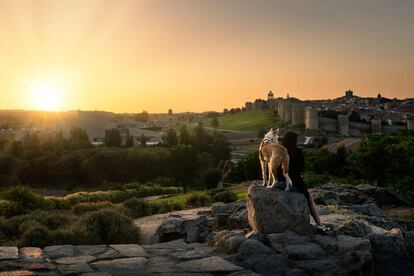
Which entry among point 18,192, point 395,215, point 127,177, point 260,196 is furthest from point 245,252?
point 127,177

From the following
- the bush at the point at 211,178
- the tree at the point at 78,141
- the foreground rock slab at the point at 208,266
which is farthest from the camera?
the tree at the point at 78,141

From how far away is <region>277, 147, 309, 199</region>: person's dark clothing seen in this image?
9.12 metres

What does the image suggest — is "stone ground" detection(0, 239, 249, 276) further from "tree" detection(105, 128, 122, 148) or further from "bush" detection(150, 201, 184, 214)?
"tree" detection(105, 128, 122, 148)

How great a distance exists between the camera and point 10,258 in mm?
7312

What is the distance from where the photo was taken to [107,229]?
45.3ft

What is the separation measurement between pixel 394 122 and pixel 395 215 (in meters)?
94.7

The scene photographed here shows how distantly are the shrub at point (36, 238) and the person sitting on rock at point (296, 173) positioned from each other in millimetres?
6541

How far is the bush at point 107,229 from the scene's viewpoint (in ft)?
43.9

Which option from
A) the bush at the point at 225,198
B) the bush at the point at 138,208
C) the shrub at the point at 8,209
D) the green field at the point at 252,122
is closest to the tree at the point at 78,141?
the green field at the point at 252,122

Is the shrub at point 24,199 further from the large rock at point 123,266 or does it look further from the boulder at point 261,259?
the boulder at point 261,259

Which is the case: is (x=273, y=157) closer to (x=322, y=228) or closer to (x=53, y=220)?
(x=322, y=228)

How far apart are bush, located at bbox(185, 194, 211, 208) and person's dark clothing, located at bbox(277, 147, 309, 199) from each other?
13705 mm

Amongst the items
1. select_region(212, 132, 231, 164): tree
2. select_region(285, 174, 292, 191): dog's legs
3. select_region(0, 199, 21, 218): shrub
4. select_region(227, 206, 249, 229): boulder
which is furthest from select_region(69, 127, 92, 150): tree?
select_region(285, 174, 292, 191): dog's legs

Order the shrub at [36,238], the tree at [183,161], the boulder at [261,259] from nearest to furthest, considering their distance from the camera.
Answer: the boulder at [261,259], the shrub at [36,238], the tree at [183,161]
